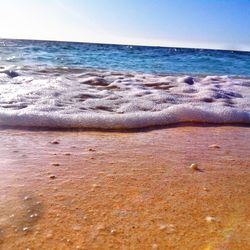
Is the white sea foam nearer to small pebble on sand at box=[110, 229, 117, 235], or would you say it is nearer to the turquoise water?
small pebble on sand at box=[110, 229, 117, 235]

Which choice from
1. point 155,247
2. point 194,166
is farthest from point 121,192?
point 194,166

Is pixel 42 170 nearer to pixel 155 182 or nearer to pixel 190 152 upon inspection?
pixel 155 182

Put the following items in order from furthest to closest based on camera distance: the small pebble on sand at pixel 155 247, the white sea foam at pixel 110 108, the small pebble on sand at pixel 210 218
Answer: the white sea foam at pixel 110 108
the small pebble on sand at pixel 210 218
the small pebble on sand at pixel 155 247

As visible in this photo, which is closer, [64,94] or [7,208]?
[7,208]

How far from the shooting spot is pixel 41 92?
409 centimetres

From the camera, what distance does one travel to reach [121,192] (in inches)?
67.7

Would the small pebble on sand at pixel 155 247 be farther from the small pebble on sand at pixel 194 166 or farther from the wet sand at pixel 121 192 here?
the small pebble on sand at pixel 194 166

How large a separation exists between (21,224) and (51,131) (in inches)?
57.2

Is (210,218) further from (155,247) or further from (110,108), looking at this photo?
(110,108)

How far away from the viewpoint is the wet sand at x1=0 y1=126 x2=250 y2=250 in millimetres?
1338

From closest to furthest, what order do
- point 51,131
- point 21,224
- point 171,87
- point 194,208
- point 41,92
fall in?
point 21,224
point 194,208
point 51,131
point 41,92
point 171,87

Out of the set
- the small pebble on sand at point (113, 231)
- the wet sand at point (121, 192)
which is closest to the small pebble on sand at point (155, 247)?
the wet sand at point (121, 192)

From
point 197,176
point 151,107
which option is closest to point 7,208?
point 197,176

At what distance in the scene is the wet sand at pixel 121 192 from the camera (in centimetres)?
134
